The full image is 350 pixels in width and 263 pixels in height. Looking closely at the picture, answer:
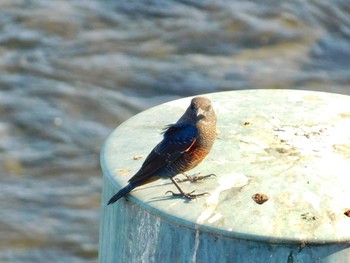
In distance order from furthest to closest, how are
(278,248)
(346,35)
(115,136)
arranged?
(346,35), (115,136), (278,248)

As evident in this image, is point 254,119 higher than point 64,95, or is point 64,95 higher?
point 254,119

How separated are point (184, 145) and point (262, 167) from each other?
0.32 metres

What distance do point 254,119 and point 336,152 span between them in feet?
1.15

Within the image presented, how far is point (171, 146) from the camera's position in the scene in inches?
129

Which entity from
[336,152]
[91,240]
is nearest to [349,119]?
[336,152]

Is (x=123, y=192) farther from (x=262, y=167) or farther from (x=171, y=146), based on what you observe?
(x=262, y=167)

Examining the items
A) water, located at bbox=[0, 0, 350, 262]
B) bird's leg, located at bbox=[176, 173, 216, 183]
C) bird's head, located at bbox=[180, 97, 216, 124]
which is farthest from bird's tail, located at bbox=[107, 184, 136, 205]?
water, located at bbox=[0, 0, 350, 262]

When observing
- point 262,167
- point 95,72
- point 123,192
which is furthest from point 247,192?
point 95,72

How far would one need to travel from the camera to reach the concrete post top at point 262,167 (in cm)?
283

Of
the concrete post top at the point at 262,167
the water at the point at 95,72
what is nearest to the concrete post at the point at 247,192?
the concrete post top at the point at 262,167

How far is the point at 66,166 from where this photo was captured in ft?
23.9

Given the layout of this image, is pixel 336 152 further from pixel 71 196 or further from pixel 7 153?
pixel 7 153

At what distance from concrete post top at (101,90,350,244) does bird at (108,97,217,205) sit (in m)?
0.04

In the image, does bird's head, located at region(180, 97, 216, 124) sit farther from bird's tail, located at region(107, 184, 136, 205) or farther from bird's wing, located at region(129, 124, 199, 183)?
bird's tail, located at region(107, 184, 136, 205)
